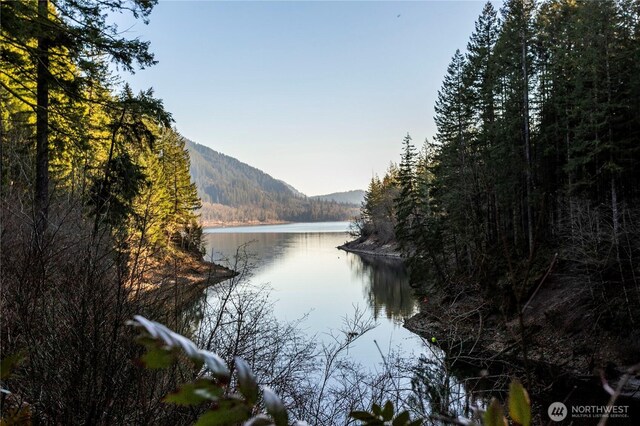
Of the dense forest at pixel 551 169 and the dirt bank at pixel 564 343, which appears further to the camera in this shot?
the dense forest at pixel 551 169

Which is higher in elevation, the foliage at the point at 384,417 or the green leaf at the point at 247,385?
the green leaf at the point at 247,385

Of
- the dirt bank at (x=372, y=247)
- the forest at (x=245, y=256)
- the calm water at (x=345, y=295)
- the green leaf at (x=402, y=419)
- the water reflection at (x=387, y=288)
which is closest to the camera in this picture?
the green leaf at (x=402, y=419)

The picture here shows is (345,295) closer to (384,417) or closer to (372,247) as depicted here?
(384,417)

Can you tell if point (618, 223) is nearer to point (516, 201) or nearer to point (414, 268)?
point (516, 201)

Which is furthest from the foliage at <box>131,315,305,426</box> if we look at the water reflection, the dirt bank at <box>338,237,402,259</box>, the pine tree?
the dirt bank at <box>338,237,402,259</box>

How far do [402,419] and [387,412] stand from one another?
0.11 feet

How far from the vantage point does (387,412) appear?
2.69 ft

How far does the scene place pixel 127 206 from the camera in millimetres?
5848

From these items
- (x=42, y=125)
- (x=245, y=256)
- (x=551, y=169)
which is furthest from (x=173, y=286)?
(x=551, y=169)

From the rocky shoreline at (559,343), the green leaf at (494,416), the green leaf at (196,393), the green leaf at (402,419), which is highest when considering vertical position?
the green leaf at (196,393)

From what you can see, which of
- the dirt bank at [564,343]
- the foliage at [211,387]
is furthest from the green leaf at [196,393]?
the dirt bank at [564,343]

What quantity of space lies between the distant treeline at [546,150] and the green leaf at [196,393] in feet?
53.9

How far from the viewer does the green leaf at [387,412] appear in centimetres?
80

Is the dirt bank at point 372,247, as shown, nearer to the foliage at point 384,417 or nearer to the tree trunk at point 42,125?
the tree trunk at point 42,125
